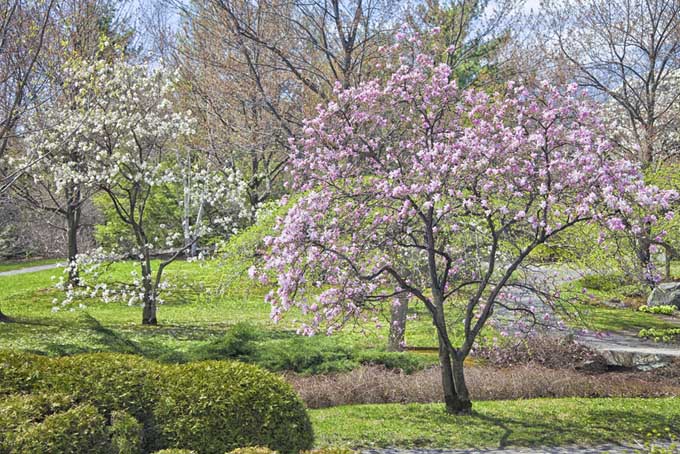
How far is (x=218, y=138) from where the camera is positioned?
57.6 feet

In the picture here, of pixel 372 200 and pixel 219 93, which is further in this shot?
pixel 219 93

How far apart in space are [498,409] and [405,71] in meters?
4.40

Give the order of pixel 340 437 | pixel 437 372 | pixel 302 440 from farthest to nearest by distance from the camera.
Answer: pixel 437 372 < pixel 340 437 < pixel 302 440

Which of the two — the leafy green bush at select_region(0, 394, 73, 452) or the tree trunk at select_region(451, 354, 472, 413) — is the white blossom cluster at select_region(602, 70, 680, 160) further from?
the leafy green bush at select_region(0, 394, 73, 452)

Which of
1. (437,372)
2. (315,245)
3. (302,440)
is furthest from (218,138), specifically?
(302,440)

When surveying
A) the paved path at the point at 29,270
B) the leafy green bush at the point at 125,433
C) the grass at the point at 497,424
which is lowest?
the grass at the point at 497,424

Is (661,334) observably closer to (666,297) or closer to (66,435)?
(666,297)

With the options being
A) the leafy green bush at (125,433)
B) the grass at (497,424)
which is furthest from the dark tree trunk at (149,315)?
the leafy green bush at (125,433)

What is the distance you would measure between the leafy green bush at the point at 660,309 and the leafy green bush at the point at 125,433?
1686cm

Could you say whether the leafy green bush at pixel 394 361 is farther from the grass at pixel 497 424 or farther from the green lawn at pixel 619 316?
the green lawn at pixel 619 316

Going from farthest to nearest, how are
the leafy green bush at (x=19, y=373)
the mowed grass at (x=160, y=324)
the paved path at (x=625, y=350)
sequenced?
the paved path at (x=625, y=350) → the mowed grass at (x=160, y=324) → the leafy green bush at (x=19, y=373)

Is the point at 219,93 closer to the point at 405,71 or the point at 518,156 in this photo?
the point at 405,71

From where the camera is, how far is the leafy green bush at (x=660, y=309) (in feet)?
58.1

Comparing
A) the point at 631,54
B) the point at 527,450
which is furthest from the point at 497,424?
the point at 631,54
